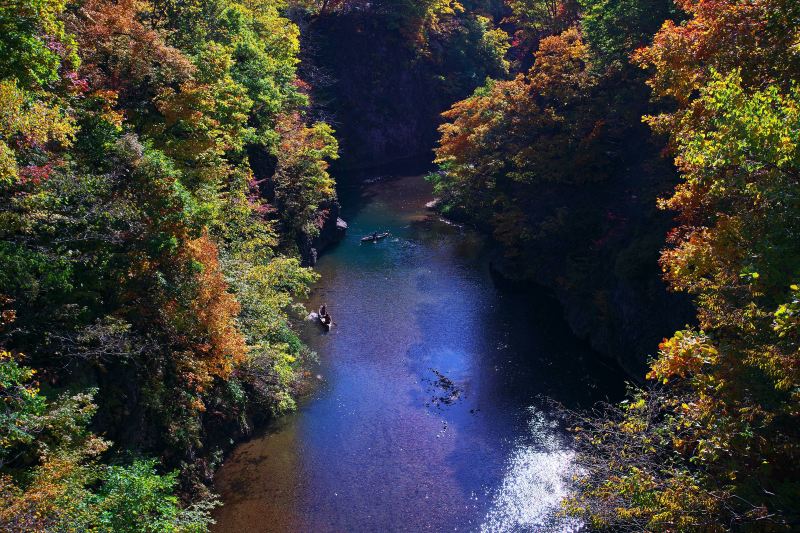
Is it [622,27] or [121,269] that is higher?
[622,27]

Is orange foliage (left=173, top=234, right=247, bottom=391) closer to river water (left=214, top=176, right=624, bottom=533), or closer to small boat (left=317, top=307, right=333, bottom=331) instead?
river water (left=214, top=176, right=624, bottom=533)

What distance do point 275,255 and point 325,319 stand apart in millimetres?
5147

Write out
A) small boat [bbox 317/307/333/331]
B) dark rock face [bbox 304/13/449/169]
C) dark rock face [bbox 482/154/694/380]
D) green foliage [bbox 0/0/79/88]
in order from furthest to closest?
dark rock face [bbox 304/13/449/169] < small boat [bbox 317/307/333/331] < dark rock face [bbox 482/154/694/380] < green foliage [bbox 0/0/79/88]

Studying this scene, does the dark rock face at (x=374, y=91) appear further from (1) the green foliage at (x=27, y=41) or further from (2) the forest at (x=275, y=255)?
(1) the green foliage at (x=27, y=41)

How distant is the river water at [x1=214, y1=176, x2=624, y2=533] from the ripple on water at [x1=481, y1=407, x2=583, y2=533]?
0.17ft

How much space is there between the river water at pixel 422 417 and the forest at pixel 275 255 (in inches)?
47.2

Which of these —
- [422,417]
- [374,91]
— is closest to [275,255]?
[422,417]

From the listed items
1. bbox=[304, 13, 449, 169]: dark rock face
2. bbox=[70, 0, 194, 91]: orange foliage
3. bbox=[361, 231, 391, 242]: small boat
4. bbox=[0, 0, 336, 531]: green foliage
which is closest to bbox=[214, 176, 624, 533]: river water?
bbox=[0, 0, 336, 531]: green foliage

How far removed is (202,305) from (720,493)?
44.9 ft

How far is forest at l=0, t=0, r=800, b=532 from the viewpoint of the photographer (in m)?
11.7

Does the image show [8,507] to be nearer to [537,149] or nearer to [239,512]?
[239,512]

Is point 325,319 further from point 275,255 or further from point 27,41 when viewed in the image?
point 27,41

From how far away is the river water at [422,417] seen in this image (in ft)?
61.0

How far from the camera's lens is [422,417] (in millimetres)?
23016
